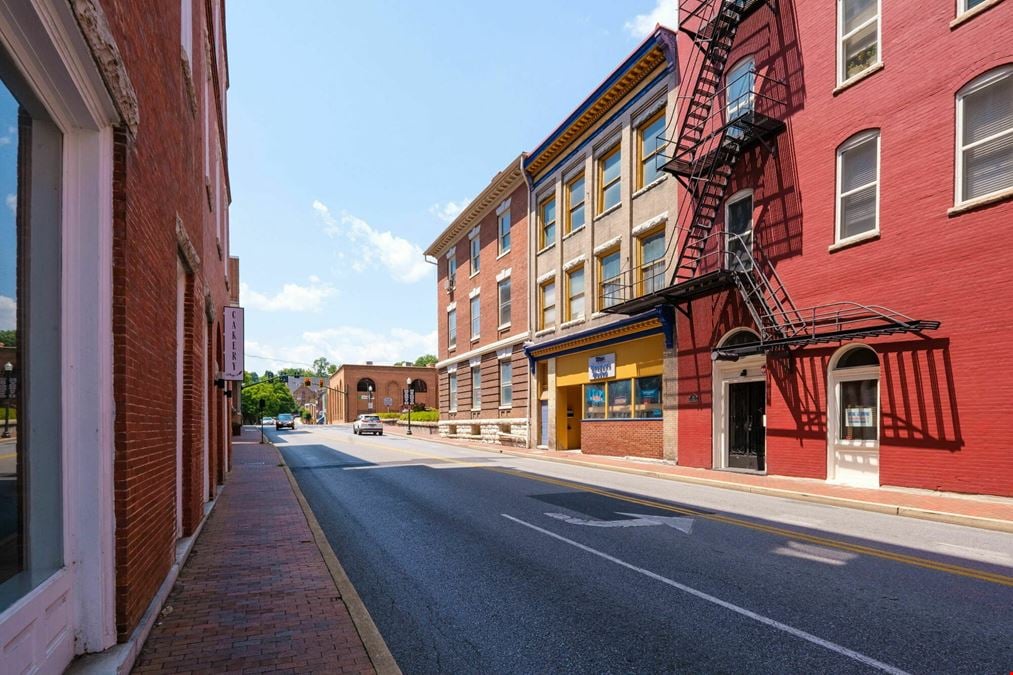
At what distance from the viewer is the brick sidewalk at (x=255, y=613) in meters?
3.99

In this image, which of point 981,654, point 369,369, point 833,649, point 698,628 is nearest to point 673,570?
point 698,628

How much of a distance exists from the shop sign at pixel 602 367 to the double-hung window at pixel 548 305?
331 cm

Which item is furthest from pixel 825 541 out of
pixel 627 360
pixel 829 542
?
pixel 627 360

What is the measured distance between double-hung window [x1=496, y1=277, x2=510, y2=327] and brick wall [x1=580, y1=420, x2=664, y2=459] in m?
8.18

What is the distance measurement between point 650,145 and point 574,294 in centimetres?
652

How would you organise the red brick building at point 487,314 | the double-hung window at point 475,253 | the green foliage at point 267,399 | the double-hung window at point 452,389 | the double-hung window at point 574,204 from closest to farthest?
the double-hung window at point 574,204
the red brick building at point 487,314
the double-hung window at point 475,253
the double-hung window at point 452,389
the green foliage at point 267,399

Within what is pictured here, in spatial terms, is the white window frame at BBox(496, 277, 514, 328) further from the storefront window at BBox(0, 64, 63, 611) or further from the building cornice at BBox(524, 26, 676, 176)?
the storefront window at BBox(0, 64, 63, 611)

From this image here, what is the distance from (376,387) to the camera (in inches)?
3022

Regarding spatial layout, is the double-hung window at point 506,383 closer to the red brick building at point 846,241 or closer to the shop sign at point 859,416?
the red brick building at point 846,241

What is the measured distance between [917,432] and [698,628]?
31.1 ft

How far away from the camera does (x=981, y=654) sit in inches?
161

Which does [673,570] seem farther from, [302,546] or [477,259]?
[477,259]

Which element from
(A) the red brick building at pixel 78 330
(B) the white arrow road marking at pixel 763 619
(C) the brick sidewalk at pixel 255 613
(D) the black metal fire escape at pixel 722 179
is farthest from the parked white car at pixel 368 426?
(A) the red brick building at pixel 78 330

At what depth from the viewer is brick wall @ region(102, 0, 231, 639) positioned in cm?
389
